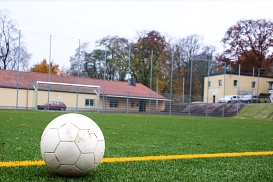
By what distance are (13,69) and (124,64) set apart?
15.6 m

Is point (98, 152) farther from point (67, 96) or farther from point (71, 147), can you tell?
point (67, 96)

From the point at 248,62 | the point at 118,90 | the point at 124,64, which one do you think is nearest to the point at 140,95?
the point at 118,90

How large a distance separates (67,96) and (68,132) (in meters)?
25.6

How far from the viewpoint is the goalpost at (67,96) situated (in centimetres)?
2591

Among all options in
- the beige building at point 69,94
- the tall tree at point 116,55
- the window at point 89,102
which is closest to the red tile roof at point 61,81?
the beige building at point 69,94

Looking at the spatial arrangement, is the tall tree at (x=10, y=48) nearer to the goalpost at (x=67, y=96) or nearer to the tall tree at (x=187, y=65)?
the goalpost at (x=67, y=96)

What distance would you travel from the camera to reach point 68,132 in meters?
3.06

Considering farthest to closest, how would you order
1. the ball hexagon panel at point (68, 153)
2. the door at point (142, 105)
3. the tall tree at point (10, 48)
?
the door at point (142, 105), the tall tree at point (10, 48), the ball hexagon panel at point (68, 153)

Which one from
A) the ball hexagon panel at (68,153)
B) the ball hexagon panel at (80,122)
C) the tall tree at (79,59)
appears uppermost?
the tall tree at (79,59)

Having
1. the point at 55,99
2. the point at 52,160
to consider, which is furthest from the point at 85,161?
the point at 55,99

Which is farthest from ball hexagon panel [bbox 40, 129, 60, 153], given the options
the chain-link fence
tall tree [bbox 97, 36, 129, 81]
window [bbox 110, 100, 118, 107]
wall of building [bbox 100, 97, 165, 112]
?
tall tree [bbox 97, 36, 129, 81]

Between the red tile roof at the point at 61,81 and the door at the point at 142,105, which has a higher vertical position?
the red tile roof at the point at 61,81

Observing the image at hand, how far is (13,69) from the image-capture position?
26.3 metres

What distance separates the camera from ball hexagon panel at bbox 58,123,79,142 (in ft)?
9.98
